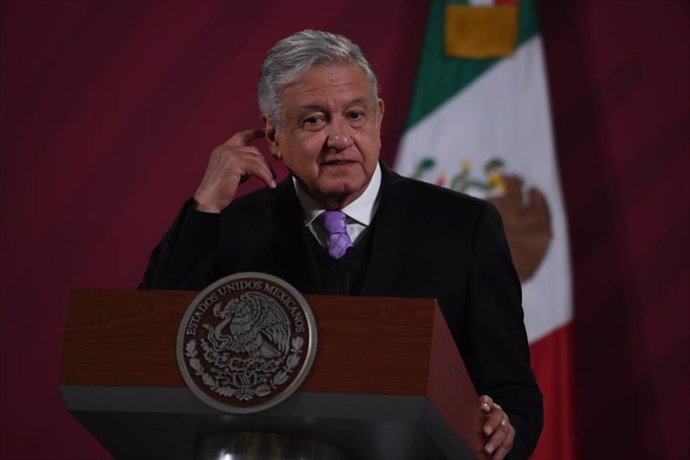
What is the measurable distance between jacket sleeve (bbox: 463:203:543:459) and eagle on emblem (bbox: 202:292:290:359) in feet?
1.89

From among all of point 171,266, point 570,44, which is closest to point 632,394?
point 570,44

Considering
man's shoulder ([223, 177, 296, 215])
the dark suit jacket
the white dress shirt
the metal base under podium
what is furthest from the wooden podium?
man's shoulder ([223, 177, 296, 215])

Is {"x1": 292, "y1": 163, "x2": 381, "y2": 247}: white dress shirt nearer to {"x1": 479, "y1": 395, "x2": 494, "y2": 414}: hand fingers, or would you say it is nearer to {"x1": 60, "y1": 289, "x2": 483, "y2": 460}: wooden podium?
{"x1": 479, "y1": 395, "x2": 494, "y2": 414}: hand fingers

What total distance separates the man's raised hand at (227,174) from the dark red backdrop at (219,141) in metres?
1.76

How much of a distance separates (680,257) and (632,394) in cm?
41

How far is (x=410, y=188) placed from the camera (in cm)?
211

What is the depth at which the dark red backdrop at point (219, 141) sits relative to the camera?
3475mm

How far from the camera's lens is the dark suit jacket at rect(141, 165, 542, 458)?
1.88 metres

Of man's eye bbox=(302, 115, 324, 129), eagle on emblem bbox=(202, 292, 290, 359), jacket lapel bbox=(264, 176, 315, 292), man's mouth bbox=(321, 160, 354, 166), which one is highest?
man's eye bbox=(302, 115, 324, 129)

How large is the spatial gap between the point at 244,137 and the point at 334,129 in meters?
0.17

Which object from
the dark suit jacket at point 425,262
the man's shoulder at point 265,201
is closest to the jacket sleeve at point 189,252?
the dark suit jacket at point 425,262

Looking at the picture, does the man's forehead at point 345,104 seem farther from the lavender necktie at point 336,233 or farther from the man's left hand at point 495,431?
the man's left hand at point 495,431

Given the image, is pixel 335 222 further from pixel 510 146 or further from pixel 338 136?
pixel 510 146

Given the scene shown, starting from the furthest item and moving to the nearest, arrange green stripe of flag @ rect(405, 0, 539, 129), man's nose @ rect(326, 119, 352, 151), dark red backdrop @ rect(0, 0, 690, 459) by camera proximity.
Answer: green stripe of flag @ rect(405, 0, 539, 129) → dark red backdrop @ rect(0, 0, 690, 459) → man's nose @ rect(326, 119, 352, 151)
